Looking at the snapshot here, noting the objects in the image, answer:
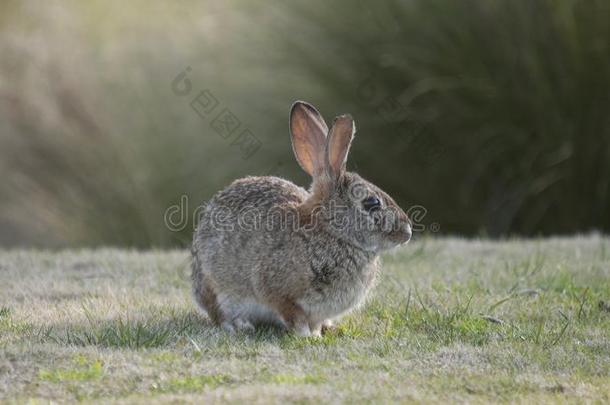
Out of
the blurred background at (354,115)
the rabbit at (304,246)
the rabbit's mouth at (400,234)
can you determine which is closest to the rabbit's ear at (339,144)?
the rabbit at (304,246)

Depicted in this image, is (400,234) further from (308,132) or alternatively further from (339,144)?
(308,132)

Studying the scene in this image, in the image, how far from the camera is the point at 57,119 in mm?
11102

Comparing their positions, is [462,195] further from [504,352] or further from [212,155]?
[504,352]

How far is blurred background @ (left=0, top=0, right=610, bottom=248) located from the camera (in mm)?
10680

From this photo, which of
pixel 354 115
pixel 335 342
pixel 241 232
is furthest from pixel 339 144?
pixel 354 115

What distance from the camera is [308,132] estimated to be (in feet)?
19.7

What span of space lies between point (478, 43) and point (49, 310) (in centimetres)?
622

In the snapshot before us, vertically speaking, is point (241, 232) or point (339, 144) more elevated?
point (339, 144)

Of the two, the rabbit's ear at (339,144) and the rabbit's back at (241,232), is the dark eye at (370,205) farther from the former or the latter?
the rabbit's back at (241,232)

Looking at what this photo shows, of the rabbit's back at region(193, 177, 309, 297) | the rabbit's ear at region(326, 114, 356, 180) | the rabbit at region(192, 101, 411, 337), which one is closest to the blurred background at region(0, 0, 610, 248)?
the rabbit's back at region(193, 177, 309, 297)

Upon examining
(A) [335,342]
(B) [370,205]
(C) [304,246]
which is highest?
(B) [370,205]

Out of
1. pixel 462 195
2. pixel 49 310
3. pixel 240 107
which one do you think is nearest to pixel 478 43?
pixel 462 195

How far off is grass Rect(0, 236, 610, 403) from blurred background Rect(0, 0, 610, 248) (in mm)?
3128

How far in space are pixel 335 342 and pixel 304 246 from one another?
61cm
